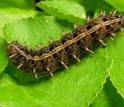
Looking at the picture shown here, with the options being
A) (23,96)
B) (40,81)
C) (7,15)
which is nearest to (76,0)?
(7,15)

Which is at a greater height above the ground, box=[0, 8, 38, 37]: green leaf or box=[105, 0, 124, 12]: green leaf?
box=[105, 0, 124, 12]: green leaf

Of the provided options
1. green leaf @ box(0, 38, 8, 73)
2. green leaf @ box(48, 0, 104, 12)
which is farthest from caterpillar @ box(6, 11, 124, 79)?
green leaf @ box(48, 0, 104, 12)

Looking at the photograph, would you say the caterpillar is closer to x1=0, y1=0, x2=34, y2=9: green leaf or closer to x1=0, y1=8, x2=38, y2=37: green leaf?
x1=0, y1=8, x2=38, y2=37: green leaf

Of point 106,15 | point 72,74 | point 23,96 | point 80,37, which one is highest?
point 106,15

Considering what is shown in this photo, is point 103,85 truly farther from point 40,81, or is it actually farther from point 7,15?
point 7,15

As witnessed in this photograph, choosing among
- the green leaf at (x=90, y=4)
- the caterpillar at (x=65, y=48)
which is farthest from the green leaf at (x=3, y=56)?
the green leaf at (x=90, y=4)

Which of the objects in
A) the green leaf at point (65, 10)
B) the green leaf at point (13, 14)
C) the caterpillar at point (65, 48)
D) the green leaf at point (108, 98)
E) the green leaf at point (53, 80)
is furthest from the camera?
the green leaf at point (13, 14)

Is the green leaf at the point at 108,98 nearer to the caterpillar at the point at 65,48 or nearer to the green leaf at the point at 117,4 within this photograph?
the caterpillar at the point at 65,48
